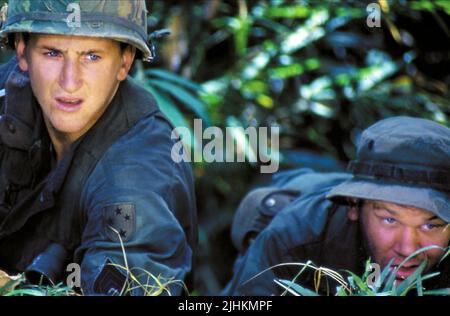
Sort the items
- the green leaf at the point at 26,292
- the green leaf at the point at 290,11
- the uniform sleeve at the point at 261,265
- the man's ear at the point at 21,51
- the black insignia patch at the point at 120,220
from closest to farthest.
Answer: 1. the green leaf at the point at 26,292
2. the black insignia patch at the point at 120,220
3. the man's ear at the point at 21,51
4. the uniform sleeve at the point at 261,265
5. the green leaf at the point at 290,11

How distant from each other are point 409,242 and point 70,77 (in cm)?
148

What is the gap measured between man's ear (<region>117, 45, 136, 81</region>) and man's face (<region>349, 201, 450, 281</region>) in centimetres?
115

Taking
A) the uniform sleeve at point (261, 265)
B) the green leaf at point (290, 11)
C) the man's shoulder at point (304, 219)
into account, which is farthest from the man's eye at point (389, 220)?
the green leaf at point (290, 11)

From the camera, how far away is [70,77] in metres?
4.27

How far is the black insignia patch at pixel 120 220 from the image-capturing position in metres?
3.97

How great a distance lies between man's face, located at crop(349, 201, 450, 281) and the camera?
14.9 feet

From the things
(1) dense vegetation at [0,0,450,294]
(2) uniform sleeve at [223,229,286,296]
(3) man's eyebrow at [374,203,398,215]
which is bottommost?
(2) uniform sleeve at [223,229,286,296]

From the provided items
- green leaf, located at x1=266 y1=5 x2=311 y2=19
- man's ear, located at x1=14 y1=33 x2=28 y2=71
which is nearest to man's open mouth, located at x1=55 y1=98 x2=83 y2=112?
man's ear, located at x1=14 y1=33 x2=28 y2=71

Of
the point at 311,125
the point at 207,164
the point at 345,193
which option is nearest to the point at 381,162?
the point at 345,193

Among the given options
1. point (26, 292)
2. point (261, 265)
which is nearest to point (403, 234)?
point (261, 265)

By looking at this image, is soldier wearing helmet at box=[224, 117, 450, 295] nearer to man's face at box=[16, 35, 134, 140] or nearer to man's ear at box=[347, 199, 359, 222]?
man's ear at box=[347, 199, 359, 222]

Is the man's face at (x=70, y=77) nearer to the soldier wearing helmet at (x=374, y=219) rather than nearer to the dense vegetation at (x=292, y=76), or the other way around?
the soldier wearing helmet at (x=374, y=219)

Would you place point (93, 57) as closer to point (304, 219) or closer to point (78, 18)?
point (78, 18)
